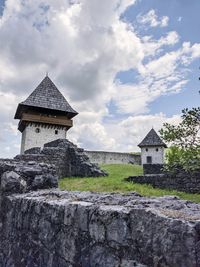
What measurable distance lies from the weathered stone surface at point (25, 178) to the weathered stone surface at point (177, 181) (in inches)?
280

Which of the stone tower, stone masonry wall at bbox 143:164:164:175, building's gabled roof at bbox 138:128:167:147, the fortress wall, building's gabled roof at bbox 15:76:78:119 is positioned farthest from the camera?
building's gabled roof at bbox 138:128:167:147

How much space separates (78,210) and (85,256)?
44 centimetres

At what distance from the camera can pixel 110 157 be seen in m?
42.1

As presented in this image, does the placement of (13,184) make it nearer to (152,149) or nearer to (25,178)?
(25,178)

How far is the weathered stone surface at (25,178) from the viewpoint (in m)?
4.84

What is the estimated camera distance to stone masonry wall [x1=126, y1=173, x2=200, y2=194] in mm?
11047

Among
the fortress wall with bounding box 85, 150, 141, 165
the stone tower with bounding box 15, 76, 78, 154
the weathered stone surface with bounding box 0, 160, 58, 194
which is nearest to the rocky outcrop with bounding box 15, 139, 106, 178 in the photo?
the weathered stone surface with bounding box 0, 160, 58, 194

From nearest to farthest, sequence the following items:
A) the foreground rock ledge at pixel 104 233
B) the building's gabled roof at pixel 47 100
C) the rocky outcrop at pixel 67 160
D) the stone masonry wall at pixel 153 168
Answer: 1. the foreground rock ledge at pixel 104 233
2. the rocky outcrop at pixel 67 160
3. the stone masonry wall at pixel 153 168
4. the building's gabled roof at pixel 47 100

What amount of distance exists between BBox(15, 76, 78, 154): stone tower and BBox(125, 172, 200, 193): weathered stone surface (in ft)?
72.7

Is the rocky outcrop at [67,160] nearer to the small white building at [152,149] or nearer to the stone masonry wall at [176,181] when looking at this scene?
the stone masonry wall at [176,181]

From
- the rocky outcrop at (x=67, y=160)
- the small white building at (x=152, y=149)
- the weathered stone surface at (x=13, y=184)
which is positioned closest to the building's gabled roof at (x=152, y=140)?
the small white building at (x=152, y=149)

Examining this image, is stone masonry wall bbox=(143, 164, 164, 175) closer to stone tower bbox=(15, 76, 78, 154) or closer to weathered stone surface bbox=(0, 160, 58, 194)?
weathered stone surface bbox=(0, 160, 58, 194)

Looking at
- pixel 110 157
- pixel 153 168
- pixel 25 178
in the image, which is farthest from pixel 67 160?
pixel 110 157

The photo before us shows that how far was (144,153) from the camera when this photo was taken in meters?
42.4
